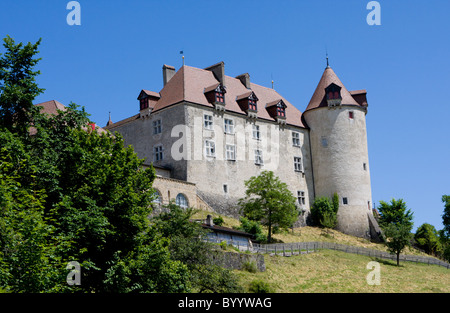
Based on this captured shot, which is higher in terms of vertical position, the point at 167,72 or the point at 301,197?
the point at 167,72

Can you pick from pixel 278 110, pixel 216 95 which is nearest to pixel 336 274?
pixel 216 95

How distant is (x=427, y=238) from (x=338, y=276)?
28.0 meters

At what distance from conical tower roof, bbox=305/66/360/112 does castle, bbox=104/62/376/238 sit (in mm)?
125

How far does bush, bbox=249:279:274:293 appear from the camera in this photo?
132ft

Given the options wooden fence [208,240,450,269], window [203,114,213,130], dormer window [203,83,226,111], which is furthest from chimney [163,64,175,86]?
wooden fence [208,240,450,269]

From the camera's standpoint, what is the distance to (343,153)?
73188 mm

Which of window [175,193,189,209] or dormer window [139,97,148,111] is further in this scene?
dormer window [139,97,148,111]

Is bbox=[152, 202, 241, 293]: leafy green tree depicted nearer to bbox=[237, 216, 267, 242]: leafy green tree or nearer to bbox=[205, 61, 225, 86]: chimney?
bbox=[237, 216, 267, 242]: leafy green tree

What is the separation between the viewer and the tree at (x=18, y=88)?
3447 cm

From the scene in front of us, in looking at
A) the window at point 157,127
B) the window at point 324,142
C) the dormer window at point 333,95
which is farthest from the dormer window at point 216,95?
the window at point 324,142

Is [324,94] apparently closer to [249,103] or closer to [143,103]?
[249,103]

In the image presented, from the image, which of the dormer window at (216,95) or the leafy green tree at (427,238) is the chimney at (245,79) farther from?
the leafy green tree at (427,238)

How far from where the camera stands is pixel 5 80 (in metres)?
35.2

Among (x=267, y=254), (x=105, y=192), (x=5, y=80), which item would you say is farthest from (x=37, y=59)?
(x=267, y=254)
